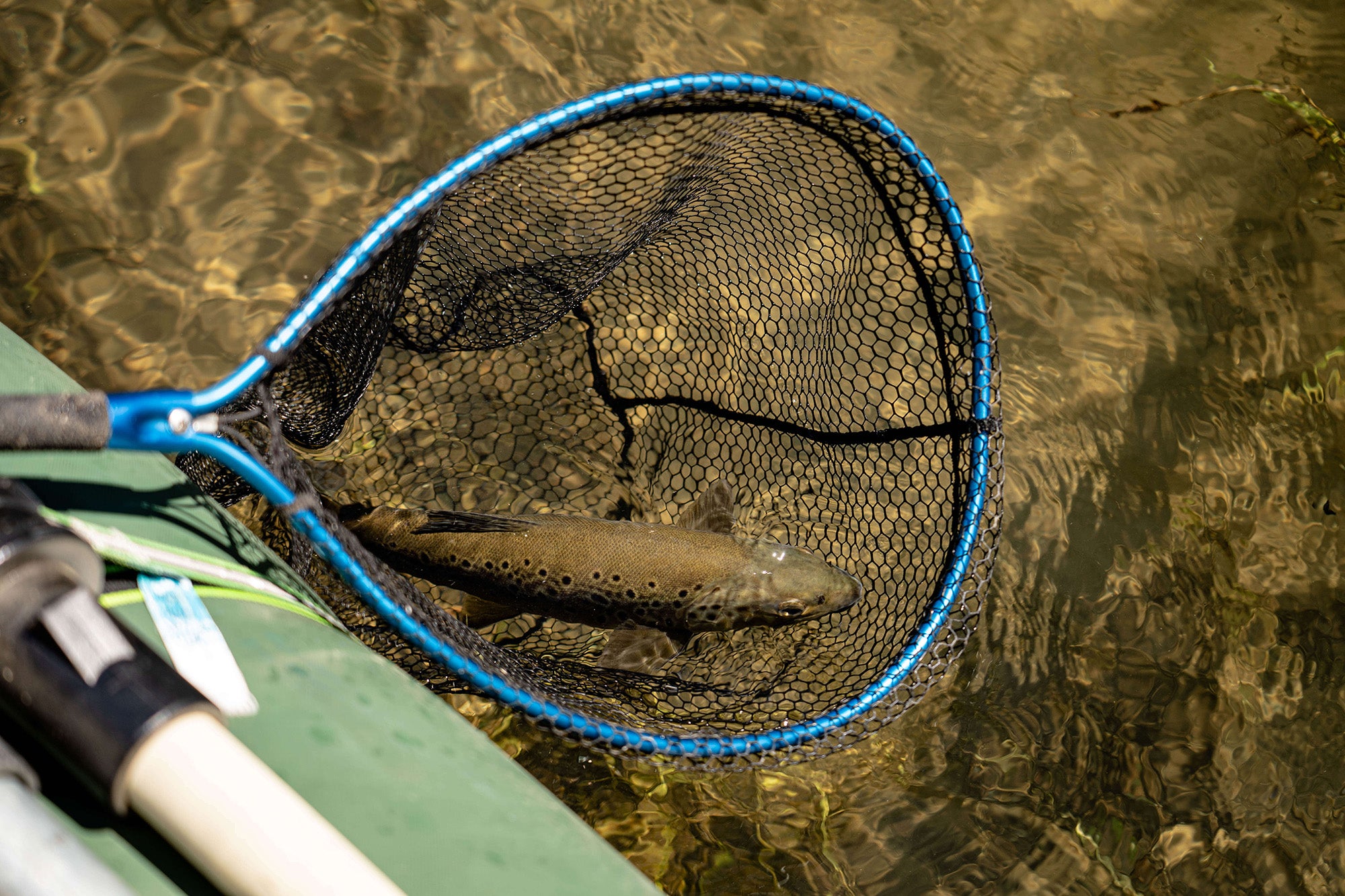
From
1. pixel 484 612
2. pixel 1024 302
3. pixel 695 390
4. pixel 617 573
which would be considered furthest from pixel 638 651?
pixel 1024 302

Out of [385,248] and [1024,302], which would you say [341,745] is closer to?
[385,248]

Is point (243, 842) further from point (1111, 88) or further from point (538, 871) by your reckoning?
point (1111, 88)

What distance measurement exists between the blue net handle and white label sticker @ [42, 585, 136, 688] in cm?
42

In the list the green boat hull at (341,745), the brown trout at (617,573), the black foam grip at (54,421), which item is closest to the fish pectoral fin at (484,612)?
the brown trout at (617,573)

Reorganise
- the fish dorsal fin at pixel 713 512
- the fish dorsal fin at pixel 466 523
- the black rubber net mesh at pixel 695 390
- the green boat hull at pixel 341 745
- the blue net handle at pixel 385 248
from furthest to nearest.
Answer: the fish dorsal fin at pixel 713 512, the fish dorsal fin at pixel 466 523, the black rubber net mesh at pixel 695 390, the blue net handle at pixel 385 248, the green boat hull at pixel 341 745

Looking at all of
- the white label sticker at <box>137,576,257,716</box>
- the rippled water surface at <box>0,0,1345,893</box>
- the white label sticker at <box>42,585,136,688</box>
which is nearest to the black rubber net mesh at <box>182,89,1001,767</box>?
the rippled water surface at <box>0,0,1345,893</box>

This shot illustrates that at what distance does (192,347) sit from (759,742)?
259 centimetres

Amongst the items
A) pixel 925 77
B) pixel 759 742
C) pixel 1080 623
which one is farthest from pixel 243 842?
pixel 925 77

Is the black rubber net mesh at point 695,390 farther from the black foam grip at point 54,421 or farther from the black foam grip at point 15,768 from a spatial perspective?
the black foam grip at point 15,768

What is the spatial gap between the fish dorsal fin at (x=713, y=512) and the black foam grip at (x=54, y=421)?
204 cm

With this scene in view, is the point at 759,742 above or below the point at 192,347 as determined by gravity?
below

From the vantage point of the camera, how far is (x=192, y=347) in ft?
11.4

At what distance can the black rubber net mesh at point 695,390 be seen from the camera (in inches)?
109

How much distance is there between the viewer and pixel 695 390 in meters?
3.52
